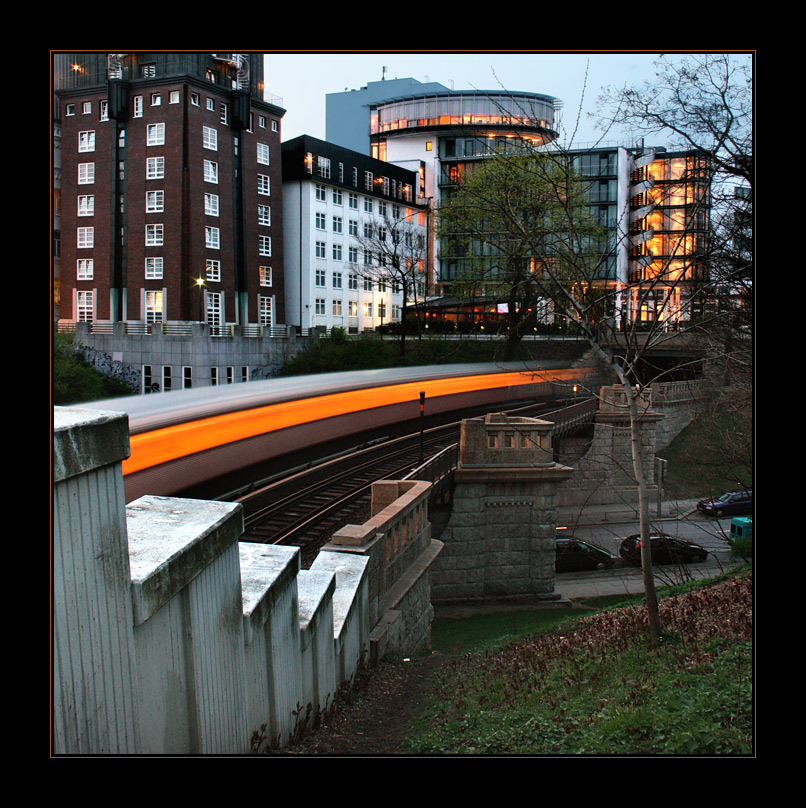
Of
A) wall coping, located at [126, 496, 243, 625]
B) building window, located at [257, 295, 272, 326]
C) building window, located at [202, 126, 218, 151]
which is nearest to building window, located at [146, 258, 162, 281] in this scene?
building window, located at [202, 126, 218, 151]

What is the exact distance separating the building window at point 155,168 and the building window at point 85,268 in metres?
5.23

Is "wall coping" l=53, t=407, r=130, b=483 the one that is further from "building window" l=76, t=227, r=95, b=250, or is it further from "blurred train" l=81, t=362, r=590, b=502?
"building window" l=76, t=227, r=95, b=250

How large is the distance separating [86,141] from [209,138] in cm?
558

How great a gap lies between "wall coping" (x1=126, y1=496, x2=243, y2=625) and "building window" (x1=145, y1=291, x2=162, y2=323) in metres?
30.2

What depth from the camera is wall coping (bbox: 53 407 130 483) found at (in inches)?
95.2

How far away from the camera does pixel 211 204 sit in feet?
109

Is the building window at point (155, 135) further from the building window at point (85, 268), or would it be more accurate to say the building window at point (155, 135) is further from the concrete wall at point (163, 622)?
the concrete wall at point (163, 622)

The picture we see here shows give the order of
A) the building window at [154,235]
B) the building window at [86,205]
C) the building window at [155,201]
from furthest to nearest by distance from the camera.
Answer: the building window at [154,235]
the building window at [155,201]
the building window at [86,205]

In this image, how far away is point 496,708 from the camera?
674cm

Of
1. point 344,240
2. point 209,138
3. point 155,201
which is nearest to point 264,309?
point 155,201

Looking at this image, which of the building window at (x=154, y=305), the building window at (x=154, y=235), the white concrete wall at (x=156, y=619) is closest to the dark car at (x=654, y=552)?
the white concrete wall at (x=156, y=619)

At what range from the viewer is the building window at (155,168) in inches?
1161

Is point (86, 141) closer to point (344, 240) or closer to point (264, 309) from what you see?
point (264, 309)

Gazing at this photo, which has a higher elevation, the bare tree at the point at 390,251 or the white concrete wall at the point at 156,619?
the bare tree at the point at 390,251
